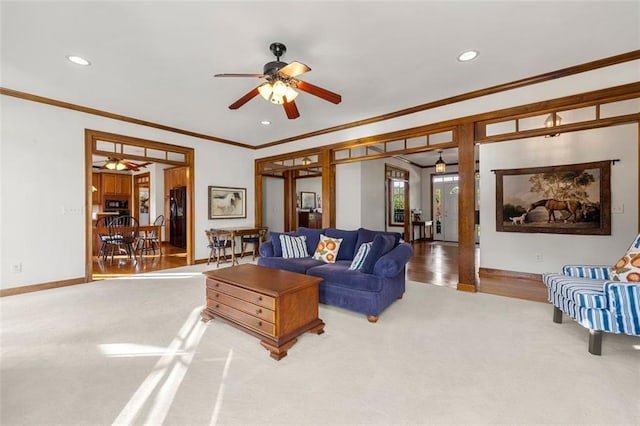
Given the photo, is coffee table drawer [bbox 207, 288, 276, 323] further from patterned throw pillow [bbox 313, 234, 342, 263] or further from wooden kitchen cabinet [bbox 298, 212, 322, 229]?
wooden kitchen cabinet [bbox 298, 212, 322, 229]

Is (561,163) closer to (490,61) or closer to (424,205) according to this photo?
(490,61)

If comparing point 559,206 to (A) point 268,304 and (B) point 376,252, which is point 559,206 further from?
(A) point 268,304

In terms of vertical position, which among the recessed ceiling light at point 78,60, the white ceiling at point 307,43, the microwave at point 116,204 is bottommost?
the microwave at point 116,204

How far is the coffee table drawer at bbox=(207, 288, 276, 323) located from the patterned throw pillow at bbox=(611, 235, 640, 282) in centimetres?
311

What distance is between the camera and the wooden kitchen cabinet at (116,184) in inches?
379

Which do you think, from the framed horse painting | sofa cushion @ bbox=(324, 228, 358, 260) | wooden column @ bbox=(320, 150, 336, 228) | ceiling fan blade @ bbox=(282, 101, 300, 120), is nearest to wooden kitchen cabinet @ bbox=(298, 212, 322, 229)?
wooden column @ bbox=(320, 150, 336, 228)

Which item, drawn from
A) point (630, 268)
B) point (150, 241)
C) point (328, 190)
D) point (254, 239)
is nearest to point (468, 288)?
point (630, 268)

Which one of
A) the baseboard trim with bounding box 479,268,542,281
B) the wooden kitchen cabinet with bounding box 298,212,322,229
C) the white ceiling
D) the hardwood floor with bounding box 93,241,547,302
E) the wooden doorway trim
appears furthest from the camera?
the wooden kitchen cabinet with bounding box 298,212,322,229

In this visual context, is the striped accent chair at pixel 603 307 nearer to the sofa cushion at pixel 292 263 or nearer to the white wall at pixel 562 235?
the white wall at pixel 562 235

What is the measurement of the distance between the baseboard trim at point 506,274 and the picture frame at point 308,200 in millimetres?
5979

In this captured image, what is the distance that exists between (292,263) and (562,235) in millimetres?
4335

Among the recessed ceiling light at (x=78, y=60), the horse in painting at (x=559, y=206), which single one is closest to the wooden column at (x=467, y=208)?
the horse in painting at (x=559, y=206)

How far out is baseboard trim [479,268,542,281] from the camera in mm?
4633

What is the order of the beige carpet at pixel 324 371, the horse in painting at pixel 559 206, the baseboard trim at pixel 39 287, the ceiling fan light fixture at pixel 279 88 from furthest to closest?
the horse in painting at pixel 559 206 → the baseboard trim at pixel 39 287 → the ceiling fan light fixture at pixel 279 88 → the beige carpet at pixel 324 371
